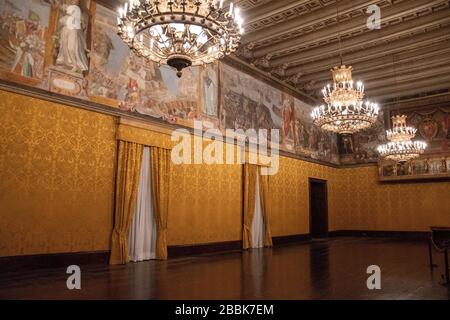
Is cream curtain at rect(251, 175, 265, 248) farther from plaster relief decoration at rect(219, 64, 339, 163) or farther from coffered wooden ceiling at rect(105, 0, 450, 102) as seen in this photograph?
coffered wooden ceiling at rect(105, 0, 450, 102)

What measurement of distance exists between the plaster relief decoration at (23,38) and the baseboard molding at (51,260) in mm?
3673

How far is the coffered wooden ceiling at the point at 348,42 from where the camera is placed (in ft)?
32.7

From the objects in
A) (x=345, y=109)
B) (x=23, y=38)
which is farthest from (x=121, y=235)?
(x=345, y=109)

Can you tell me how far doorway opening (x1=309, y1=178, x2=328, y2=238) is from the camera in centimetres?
1755

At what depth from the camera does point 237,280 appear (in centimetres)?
646

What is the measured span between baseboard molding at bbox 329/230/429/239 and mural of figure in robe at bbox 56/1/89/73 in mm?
14372

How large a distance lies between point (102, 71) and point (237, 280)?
5974mm

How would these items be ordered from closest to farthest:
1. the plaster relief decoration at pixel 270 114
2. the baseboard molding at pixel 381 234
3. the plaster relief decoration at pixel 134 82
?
the plaster relief decoration at pixel 134 82 → the plaster relief decoration at pixel 270 114 → the baseboard molding at pixel 381 234

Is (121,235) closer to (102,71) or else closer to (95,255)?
(95,255)

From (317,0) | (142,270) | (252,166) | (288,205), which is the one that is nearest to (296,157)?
(288,205)

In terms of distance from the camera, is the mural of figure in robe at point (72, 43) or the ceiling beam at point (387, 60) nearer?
the mural of figure in robe at point (72, 43)

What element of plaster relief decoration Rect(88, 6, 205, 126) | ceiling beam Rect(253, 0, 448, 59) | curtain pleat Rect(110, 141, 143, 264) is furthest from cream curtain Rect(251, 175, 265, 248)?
curtain pleat Rect(110, 141, 143, 264)

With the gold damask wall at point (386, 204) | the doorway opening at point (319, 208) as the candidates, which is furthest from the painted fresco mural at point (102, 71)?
the gold damask wall at point (386, 204)

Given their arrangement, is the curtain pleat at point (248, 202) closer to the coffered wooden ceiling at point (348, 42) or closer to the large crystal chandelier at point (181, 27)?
the coffered wooden ceiling at point (348, 42)
